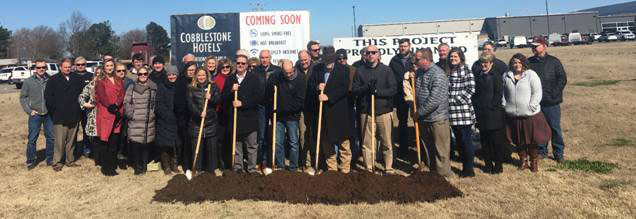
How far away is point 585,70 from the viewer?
920 inches

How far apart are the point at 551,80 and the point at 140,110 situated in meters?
6.25

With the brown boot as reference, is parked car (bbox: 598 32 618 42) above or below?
above

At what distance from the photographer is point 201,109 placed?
6535mm

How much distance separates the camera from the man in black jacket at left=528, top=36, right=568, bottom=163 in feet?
22.9

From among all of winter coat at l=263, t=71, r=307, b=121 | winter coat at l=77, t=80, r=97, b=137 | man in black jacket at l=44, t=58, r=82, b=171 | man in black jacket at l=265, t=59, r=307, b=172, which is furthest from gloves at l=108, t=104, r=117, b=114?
winter coat at l=263, t=71, r=307, b=121

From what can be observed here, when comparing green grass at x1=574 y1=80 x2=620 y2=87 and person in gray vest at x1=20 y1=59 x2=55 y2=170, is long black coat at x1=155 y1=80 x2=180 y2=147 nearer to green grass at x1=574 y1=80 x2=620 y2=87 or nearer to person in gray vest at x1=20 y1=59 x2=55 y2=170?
person in gray vest at x1=20 y1=59 x2=55 y2=170

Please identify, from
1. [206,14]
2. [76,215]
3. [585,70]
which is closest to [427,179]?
[76,215]

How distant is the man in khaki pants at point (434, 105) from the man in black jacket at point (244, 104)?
7.53 ft

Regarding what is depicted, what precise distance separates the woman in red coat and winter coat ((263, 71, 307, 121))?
2.53 m

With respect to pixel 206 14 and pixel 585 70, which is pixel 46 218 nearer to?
pixel 206 14

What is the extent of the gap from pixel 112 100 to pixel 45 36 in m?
98.1

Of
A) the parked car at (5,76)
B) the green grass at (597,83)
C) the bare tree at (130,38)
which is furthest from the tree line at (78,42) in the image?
the green grass at (597,83)

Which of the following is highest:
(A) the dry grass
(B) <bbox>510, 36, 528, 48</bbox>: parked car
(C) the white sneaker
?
(B) <bbox>510, 36, 528, 48</bbox>: parked car

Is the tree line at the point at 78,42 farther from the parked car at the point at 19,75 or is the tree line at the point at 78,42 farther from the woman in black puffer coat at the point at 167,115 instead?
the woman in black puffer coat at the point at 167,115
